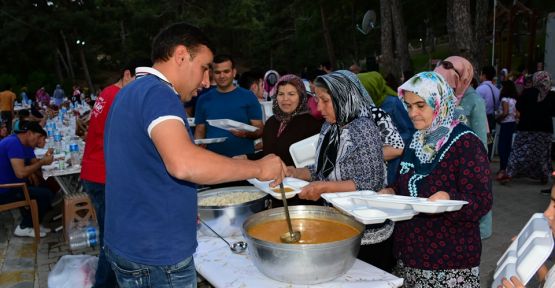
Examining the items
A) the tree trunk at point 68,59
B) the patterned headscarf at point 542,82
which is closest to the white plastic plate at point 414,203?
the patterned headscarf at point 542,82

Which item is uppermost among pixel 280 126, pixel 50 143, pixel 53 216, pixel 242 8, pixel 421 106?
pixel 242 8

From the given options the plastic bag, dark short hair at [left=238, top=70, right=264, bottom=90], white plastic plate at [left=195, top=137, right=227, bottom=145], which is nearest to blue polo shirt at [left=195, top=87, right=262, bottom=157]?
white plastic plate at [left=195, top=137, right=227, bottom=145]

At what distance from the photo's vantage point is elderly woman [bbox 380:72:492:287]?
1.60m

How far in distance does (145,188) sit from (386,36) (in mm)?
11870

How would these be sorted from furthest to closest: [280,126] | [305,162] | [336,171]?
[280,126]
[305,162]
[336,171]

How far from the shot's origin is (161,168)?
127cm

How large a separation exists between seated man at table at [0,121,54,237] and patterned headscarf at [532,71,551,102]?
17.7 feet

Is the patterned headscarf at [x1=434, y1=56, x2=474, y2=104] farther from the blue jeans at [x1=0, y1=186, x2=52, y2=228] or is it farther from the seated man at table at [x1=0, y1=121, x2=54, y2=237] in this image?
the blue jeans at [x1=0, y1=186, x2=52, y2=228]

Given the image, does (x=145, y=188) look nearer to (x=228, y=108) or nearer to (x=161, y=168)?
(x=161, y=168)

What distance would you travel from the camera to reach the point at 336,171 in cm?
189

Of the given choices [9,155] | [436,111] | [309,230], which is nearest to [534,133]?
[436,111]

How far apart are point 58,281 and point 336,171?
7.02 ft

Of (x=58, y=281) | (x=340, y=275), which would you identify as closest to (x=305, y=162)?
(x=340, y=275)

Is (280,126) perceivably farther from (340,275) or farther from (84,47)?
(84,47)
